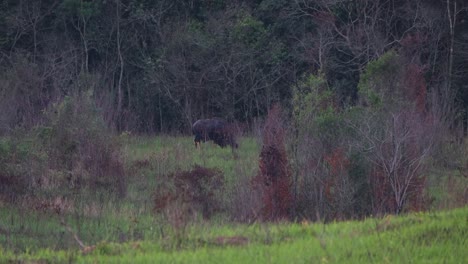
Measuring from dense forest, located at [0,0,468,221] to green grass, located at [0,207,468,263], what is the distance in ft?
13.7

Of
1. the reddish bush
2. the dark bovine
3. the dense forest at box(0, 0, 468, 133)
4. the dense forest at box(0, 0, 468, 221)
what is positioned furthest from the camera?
the dense forest at box(0, 0, 468, 133)

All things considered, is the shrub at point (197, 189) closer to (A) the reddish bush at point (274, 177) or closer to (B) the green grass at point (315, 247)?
(A) the reddish bush at point (274, 177)

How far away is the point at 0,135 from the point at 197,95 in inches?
410

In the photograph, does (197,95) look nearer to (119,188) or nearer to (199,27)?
(199,27)

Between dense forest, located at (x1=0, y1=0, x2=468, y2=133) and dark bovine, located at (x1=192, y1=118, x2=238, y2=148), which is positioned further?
dense forest, located at (x1=0, y1=0, x2=468, y2=133)

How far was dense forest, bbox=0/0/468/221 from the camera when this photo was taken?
46.9 feet

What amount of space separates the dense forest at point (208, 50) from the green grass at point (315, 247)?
17.1 meters

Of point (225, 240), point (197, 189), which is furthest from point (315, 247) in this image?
point (197, 189)

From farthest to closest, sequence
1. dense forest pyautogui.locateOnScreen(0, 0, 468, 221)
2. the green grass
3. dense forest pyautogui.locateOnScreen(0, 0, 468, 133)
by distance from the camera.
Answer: dense forest pyautogui.locateOnScreen(0, 0, 468, 133) < dense forest pyautogui.locateOnScreen(0, 0, 468, 221) < the green grass

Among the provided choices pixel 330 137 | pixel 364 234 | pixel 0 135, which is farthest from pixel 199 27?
pixel 364 234

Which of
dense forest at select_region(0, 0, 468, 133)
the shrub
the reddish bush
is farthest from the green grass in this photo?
dense forest at select_region(0, 0, 468, 133)

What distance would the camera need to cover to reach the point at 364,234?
29.7 ft

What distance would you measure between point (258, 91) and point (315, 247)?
74.4 feet

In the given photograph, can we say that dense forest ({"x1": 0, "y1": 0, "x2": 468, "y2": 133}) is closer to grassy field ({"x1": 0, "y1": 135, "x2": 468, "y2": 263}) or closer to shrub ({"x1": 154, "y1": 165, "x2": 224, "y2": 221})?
shrub ({"x1": 154, "y1": 165, "x2": 224, "y2": 221})
